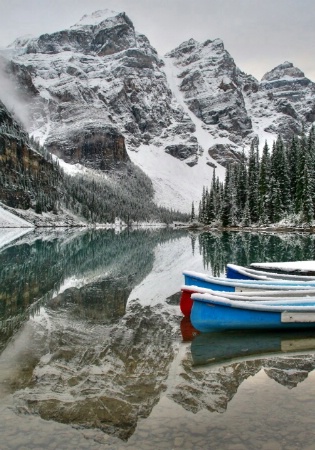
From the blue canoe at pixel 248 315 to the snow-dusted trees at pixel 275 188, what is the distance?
64.1 m

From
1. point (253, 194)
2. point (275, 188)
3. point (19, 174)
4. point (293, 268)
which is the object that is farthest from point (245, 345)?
→ point (19, 174)

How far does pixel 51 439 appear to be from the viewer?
6.87 meters

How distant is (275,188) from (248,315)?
76189mm

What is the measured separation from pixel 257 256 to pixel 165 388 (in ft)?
95.7

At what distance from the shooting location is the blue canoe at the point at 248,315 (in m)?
13.1

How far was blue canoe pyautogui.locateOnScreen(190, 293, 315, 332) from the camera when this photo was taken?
13.1 metres

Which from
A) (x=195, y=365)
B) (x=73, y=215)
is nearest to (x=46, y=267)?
(x=195, y=365)

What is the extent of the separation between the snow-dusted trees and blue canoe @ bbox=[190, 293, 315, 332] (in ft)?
210

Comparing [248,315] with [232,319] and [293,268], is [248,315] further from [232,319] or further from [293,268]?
[293,268]

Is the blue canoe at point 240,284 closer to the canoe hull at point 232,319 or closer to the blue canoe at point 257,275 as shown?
the blue canoe at point 257,275

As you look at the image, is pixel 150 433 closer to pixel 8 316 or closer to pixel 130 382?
pixel 130 382

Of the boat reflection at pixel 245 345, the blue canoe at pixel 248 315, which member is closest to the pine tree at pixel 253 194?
the blue canoe at pixel 248 315

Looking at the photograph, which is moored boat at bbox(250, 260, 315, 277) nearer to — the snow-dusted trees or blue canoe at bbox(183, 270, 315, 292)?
blue canoe at bbox(183, 270, 315, 292)

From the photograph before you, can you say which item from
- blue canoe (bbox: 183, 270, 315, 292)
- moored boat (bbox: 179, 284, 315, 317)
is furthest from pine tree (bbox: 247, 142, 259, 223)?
moored boat (bbox: 179, 284, 315, 317)
